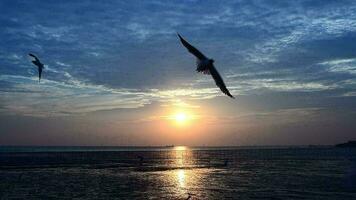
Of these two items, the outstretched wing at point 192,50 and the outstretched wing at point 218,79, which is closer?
the outstretched wing at point 192,50

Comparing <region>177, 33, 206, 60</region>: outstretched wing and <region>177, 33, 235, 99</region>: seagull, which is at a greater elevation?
<region>177, 33, 206, 60</region>: outstretched wing

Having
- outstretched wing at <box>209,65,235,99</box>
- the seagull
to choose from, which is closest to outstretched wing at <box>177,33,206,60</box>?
the seagull

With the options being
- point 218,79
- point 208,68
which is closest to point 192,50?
point 208,68

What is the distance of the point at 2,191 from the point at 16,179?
11.4m

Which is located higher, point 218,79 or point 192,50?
point 192,50

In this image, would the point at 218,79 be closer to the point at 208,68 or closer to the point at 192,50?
the point at 208,68

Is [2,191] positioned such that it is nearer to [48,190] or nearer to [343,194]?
[48,190]

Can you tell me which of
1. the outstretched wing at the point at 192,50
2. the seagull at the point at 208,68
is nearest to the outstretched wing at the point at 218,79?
the seagull at the point at 208,68

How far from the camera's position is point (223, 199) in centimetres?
3759

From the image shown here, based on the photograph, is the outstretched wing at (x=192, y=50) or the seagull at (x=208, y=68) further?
the seagull at (x=208, y=68)

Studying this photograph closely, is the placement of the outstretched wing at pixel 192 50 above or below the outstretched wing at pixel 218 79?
above

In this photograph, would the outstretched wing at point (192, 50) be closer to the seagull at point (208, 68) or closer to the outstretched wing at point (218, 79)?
the seagull at point (208, 68)

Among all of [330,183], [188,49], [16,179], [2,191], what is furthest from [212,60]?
[16,179]

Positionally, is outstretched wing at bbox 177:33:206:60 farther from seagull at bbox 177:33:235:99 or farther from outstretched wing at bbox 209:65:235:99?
outstretched wing at bbox 209:65:235:99
